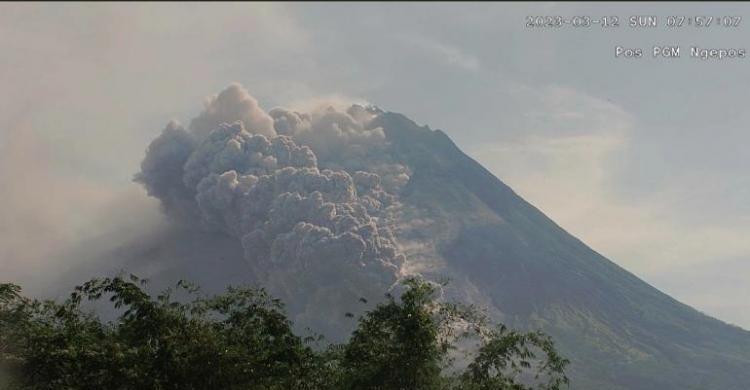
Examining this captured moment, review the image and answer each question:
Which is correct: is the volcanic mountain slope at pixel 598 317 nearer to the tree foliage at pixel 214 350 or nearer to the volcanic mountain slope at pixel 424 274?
the volcanic mountain slope at pixel 424 274

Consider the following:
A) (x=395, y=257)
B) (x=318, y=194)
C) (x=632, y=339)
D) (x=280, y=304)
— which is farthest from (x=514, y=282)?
(x=280, y=304)

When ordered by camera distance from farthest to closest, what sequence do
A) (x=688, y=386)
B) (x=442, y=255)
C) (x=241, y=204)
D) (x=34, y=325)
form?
(x=442, y=255)
(x=688, y=386)
(x=241, y=204)
(x=34, y=325)

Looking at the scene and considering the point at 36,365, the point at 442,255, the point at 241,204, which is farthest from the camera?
the point at 442,255

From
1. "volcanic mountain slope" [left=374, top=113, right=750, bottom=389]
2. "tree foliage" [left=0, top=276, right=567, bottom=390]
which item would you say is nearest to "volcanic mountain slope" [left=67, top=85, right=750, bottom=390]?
"volcanic mountain slope" [left=374, top=113, right=750, bottom=389]

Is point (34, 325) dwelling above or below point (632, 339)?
below

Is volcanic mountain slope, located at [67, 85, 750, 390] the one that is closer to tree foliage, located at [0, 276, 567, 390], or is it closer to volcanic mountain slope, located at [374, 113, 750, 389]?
volcanic mountain slope, located at [374, 113, 750, 389]

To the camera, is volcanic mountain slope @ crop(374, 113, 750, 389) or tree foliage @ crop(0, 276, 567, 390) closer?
tree foliage @ crop(0, 276, 567, 390)

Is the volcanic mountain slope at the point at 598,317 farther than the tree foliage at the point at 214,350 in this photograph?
Yes

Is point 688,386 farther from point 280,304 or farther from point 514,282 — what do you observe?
point 280,304

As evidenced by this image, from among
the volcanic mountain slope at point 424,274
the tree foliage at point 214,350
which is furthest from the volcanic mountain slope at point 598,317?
the tree foliage at point 214,350
